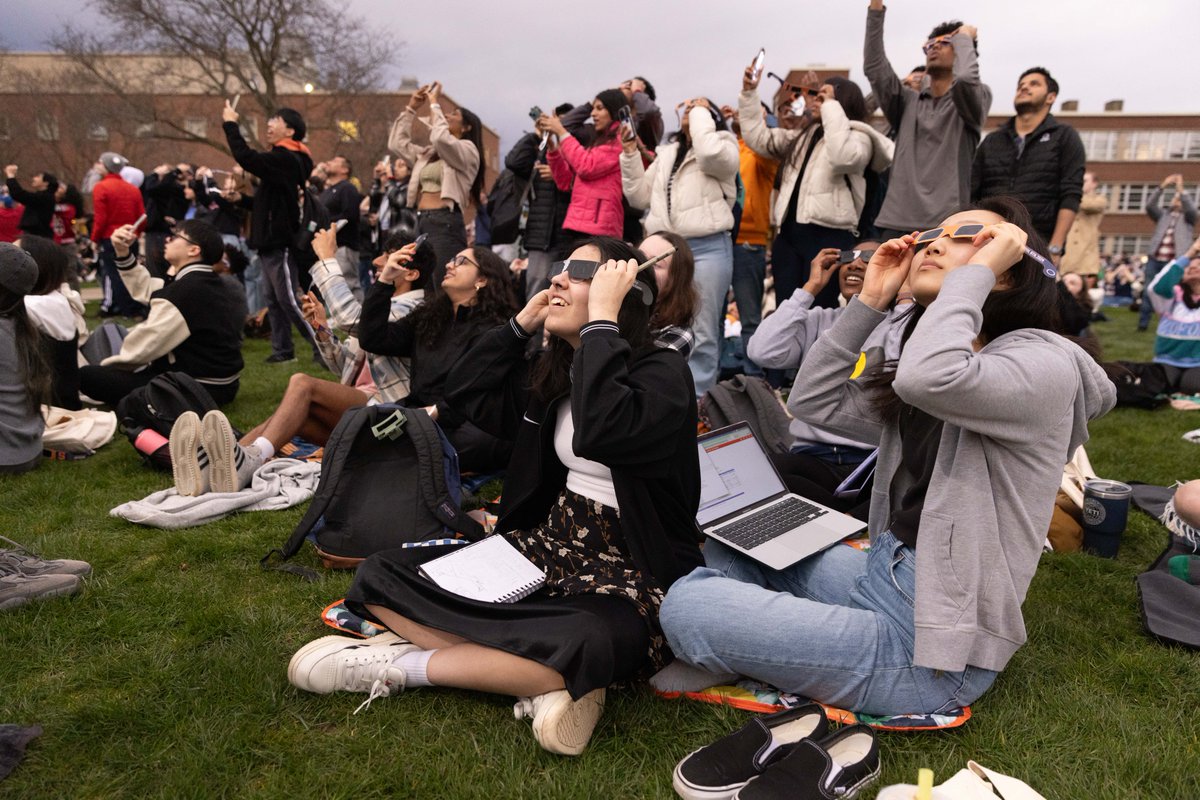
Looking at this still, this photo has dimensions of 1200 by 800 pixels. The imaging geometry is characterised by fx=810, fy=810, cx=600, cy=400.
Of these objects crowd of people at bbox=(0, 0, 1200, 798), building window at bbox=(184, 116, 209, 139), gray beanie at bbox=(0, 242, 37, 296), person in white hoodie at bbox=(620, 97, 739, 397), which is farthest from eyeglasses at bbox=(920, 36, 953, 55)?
building window at bbox=(184, 116, 209, 139)

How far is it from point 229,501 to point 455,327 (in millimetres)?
1456

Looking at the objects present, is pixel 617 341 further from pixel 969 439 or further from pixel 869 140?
pixel 869 140

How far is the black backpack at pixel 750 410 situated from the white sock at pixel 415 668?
213 cm

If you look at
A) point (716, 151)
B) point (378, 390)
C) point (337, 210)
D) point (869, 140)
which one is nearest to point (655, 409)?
point (378, 390)

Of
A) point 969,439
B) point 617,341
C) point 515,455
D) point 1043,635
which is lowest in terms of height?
point 1043,635

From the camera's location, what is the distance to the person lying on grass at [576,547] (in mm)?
2236

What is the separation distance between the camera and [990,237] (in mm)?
2105

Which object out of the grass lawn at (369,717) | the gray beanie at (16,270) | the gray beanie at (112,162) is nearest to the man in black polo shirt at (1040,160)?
the grass lawn at (369,717)

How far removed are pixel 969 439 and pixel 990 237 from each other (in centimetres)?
53

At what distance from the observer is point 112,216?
10445mm

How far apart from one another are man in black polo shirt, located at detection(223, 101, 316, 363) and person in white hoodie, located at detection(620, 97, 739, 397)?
146 inches

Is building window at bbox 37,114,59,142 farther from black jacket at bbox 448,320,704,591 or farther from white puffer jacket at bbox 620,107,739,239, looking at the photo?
black jacket at bbox 448,320,704,591

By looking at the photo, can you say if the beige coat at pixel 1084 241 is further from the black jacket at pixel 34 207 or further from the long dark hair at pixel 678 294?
the black jacket at pixel 34 207

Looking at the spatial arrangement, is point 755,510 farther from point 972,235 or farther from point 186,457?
point 186,457
